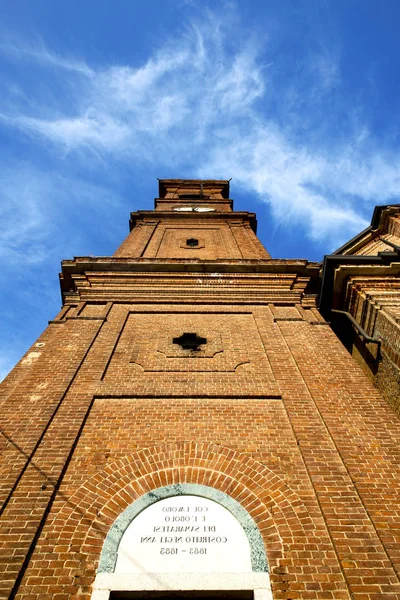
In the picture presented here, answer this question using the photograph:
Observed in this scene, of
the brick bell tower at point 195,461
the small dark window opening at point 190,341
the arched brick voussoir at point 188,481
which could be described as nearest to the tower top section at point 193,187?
the brick bell tower at point 195,461

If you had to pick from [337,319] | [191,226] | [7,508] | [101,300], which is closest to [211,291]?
[101,300]

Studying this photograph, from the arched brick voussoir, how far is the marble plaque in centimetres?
23

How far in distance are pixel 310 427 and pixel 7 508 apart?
151 inches

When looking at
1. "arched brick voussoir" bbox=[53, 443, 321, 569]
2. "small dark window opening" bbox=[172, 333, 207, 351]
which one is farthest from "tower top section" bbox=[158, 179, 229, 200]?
"arched brick voussoir" bbox=[53, 443, 321, 569]

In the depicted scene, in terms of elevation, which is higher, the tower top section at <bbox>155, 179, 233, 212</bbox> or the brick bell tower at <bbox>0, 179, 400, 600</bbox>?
the tower top section at <bbox>155, 179, 233, 212</bbox>

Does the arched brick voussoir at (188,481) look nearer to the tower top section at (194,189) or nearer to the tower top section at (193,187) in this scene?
the tower top section at (194,189)

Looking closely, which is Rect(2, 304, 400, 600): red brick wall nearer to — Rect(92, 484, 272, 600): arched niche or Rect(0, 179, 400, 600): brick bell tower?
Rect(0, 179, 400, 600): brick bell tower

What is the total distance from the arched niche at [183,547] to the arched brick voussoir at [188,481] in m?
0.10

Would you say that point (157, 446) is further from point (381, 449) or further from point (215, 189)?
point (215, 189)

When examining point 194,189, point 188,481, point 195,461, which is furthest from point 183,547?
point 194,189

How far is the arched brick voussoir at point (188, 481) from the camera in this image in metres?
4.24

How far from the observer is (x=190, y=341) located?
7496 millimetres

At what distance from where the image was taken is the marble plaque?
401cm

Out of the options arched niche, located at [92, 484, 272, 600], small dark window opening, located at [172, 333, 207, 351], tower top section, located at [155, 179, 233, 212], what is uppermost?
tower top section, located at [155, 179, 233, 212]
